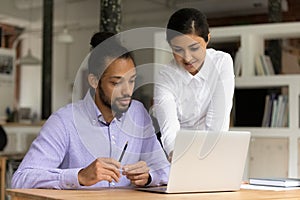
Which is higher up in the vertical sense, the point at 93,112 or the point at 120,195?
the point at 93,112

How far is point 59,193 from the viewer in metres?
1.86

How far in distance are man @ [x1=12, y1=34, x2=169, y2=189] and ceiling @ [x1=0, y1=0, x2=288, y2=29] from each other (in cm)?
762

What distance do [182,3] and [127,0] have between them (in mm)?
1132

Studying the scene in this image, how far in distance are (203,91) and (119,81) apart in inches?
24.2

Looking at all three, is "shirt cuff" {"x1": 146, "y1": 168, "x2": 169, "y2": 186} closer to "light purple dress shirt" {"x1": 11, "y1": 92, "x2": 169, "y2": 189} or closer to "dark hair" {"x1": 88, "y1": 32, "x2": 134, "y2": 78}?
"light purple dress shirt" {"x1": 11, "y1": 92, "x2": 169, "y2": 189}

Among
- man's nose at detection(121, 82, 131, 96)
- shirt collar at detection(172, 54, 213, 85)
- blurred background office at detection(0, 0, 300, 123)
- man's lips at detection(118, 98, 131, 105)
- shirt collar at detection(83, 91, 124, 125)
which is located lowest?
shirt collar at detection(83, 91, 124, 125)

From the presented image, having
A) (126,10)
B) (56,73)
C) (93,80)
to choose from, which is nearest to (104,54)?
(93,80)

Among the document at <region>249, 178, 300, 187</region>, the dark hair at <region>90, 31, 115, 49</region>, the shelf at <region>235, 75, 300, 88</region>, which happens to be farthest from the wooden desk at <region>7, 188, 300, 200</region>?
the shelf at <region>235, 75, 300, 88</region>

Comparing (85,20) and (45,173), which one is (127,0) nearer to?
(85,20)

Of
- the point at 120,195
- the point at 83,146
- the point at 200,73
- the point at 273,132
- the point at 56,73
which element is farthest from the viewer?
the point at 56,73

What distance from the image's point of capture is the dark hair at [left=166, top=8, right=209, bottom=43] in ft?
8.09

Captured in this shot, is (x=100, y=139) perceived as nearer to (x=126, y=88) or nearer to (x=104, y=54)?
(x=126, y=88)

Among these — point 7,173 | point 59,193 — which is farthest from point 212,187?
point 7,173

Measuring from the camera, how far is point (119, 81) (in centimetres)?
217
